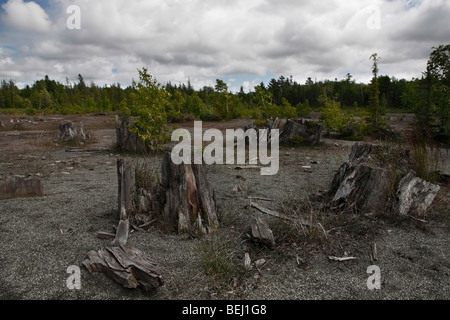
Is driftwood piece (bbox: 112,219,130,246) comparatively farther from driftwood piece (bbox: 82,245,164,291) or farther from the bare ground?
driftwood piece (bbox: 82,245,164,291)

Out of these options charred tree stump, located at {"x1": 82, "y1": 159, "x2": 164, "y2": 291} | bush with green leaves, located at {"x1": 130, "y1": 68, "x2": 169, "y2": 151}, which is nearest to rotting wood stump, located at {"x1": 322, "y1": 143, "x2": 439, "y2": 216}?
charred tree stump, located at {"x1": 82, "y1": 159, "x2": 164, "y2": 291}

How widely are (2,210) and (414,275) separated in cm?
621

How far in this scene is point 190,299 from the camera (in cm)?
302

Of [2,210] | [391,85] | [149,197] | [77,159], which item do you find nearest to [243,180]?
[149,197]

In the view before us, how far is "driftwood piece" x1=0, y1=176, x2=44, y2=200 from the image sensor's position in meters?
5.97

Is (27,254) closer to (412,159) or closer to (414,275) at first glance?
(414,275)

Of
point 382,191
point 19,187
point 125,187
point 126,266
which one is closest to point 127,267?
point 126,266

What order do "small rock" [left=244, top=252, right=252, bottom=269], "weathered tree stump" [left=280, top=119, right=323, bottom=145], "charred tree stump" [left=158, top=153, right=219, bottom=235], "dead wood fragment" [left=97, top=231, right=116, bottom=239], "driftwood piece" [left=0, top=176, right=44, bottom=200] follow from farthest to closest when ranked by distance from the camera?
"weathered tree stump" [left=280, top=119, right=323, bottom=145]
"driftwood piece" [left=0, top=176, right=44, bottom=200]
"charred tree stump" [left=158, top=153, right=219, bottom=235]
"dead wood fragment" [left=97, top=231, right=116, bottom=239]
"small rock" [left=244, top=252, right=252, bottom=269]

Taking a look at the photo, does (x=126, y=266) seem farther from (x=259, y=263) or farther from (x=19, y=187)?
(x=19, y=187)

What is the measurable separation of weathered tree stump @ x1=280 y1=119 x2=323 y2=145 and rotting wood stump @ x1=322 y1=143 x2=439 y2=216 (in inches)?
306

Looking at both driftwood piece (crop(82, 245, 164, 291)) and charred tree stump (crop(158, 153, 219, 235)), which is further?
charred tree stump (crop(158, 153, 219, 235))

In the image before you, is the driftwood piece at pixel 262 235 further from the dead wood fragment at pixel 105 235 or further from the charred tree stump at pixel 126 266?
the dead wood fragment at pixel 105 235

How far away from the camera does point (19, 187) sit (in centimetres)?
605

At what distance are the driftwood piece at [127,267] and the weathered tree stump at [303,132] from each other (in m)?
10.7
